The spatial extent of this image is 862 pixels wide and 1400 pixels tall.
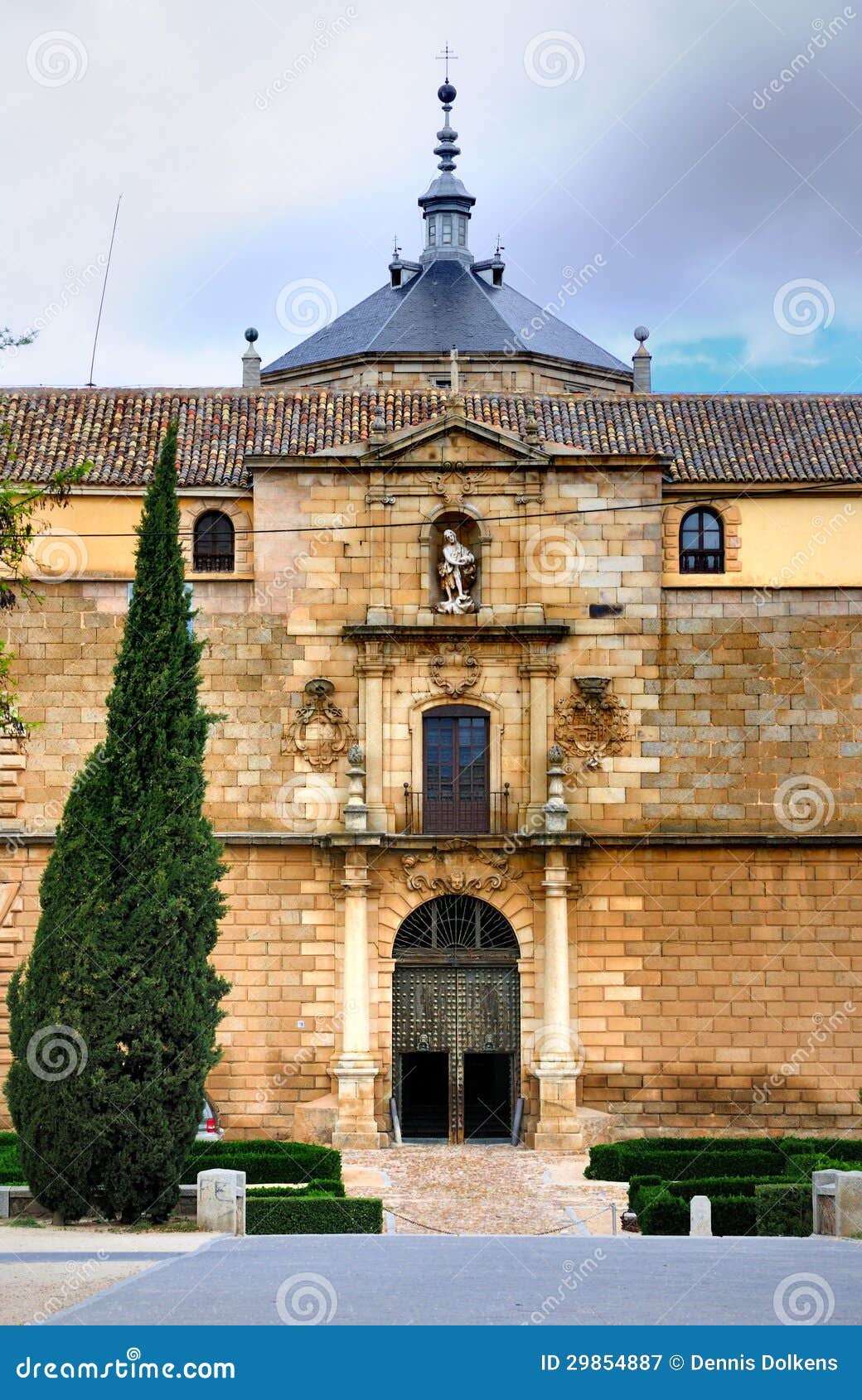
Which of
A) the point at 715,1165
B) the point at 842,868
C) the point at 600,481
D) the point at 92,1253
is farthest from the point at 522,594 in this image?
the point at 92,1253

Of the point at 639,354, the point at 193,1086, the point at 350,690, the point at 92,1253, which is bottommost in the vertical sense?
the point at 92,1253

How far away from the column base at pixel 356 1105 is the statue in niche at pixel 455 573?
24.3 feet

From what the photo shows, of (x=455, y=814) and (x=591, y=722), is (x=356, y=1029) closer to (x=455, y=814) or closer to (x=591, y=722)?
(x=455, y=814)

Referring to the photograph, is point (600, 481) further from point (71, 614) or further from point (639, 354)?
point (639, 354)

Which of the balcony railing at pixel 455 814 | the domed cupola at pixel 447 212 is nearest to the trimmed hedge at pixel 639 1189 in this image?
the balcony railing at pixel 455 814

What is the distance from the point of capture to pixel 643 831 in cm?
3294

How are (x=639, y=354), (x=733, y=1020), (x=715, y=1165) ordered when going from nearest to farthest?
(x=715, y=1165)
(x=733, y=1020)
(x=639, y=354)

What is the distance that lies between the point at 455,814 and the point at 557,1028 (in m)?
3.78

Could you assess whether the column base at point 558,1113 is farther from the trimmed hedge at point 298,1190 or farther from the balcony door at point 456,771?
the trimmed hedge at point 298,1190

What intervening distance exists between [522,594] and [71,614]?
7333 mm

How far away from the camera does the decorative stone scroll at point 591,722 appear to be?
33.1 metres

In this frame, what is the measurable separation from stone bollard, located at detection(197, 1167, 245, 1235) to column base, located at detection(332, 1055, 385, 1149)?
9.57 m

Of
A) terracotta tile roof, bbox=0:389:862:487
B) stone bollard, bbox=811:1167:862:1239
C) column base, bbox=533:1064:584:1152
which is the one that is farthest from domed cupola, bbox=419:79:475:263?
stone bollard, bbox=811:1167:862:1239

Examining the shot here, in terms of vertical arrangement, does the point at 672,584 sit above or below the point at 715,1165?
above
